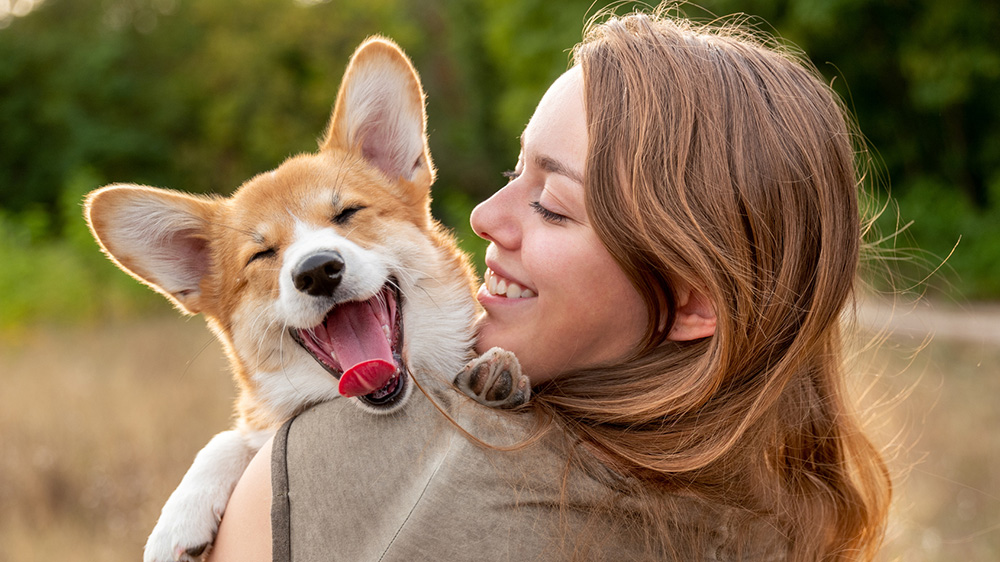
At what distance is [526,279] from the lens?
80.4 inches

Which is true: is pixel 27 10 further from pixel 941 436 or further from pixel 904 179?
pixel 941 436

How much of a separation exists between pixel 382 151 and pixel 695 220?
4.28 feet

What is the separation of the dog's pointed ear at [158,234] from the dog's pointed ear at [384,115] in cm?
51

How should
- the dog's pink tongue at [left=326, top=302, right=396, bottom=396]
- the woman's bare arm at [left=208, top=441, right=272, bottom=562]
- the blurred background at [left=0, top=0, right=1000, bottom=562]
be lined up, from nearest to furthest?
the woman's bare arm at [left=208, top=441, right=272, bottom=562]
the dog's pink tongue at [left=326, top=302, right=396, bottom=396]
the blurred background at [left=0, top=0, right=1000, bottom=562]

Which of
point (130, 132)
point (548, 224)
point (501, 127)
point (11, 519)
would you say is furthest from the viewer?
point (501, 127)

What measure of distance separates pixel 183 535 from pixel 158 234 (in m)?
0.99

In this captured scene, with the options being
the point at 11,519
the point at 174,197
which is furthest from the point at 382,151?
A: the point at 11,519

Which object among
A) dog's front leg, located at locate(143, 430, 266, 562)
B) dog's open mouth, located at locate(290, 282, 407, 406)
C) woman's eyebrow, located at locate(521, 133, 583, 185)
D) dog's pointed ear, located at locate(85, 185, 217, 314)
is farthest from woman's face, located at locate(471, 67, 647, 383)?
dog's pointed ear, located at locate(85, 185, 217, 314)

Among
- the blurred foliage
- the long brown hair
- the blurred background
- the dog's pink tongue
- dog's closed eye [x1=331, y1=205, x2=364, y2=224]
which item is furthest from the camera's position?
the blurred foliage

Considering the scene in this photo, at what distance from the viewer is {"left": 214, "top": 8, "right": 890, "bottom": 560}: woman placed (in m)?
1.69

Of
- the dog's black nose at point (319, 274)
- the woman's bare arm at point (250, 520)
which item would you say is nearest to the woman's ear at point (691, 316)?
the dog's black nose at point (319, 274)

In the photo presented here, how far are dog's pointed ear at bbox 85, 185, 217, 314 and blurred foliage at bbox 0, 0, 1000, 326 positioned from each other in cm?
871

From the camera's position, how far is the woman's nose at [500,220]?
207 centimetres

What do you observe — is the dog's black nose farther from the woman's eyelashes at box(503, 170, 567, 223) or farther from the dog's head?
the woman's eyelashes at box(503, 170, 567, 223)
